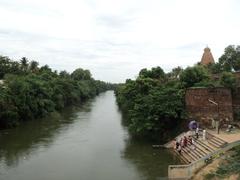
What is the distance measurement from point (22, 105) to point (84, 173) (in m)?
23.0

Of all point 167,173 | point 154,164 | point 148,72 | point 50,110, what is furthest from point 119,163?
point 50,110

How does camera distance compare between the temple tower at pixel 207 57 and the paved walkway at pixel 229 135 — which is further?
the temple tower at pixel 207 57

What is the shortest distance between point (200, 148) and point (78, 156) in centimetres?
832

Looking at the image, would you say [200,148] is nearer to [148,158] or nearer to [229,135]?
[229,135]

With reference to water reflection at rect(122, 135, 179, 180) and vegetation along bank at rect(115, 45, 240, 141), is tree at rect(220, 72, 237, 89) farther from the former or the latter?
water reflection at rect(122, 135, 179, 180)

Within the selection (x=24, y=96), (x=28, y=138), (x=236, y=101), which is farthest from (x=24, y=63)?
(x=236, y=101)

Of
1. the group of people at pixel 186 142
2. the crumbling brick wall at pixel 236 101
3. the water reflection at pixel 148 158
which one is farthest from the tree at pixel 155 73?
the group of people at pixel 186 142

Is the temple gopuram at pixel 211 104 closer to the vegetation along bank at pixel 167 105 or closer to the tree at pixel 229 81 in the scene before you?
the tree at pixel 229 81

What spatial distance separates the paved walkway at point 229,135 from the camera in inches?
799

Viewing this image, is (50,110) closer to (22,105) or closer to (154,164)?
(22,105)

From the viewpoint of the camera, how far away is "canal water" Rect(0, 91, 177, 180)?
1932 centimetres

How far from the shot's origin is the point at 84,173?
1952 centimetres

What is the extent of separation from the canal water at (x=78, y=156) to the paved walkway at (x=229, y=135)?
340cm

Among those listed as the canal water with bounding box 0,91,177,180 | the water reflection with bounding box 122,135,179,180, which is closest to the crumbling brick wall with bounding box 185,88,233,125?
the water reflection with bounding box 122,135,179,180
